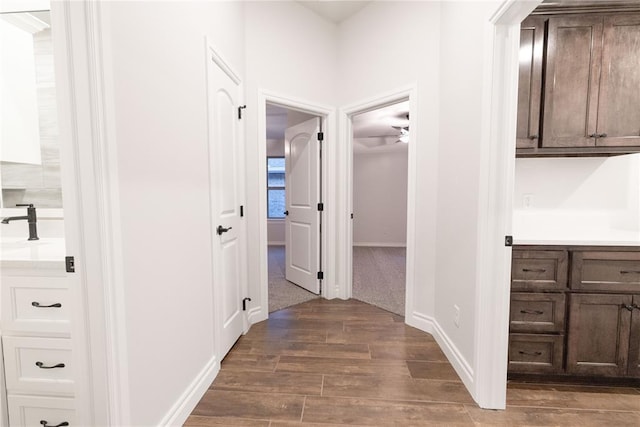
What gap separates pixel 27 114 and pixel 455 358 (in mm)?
3074

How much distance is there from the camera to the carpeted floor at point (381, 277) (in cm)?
338

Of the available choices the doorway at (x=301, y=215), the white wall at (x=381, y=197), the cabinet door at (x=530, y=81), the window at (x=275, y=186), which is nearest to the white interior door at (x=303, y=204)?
the doorway at (x=301, y=215)

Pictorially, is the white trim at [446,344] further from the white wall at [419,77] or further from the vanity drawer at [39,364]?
the vanity drawer at [39,364]

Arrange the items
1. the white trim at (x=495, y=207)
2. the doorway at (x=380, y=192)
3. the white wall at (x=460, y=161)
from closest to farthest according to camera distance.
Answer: the white trim at (x=495, y=207) < the white wall at (x=460, y=161) < the doorway at (x=380, y=192)

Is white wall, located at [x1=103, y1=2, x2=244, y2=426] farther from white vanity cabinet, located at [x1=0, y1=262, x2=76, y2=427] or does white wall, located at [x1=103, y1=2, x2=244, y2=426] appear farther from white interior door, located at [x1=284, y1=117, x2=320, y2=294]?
white interior door, located at [x1=284, y1=117, x2=320, y2=294]

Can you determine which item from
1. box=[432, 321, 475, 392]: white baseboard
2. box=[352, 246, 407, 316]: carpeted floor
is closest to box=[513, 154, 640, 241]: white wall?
box=[432, 321, 475, 392]: white baseboard

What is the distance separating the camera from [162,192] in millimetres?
1430

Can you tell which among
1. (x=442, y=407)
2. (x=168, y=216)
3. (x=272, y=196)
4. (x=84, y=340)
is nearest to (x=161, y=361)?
(x=84, y=340)

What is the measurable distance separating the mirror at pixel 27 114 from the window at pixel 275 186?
17.2 feet

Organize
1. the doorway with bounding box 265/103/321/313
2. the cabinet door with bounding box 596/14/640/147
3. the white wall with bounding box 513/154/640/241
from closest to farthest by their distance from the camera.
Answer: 1. the cabinet door with bounding box 596/14/640/147
2. the white wall with bounding box 513/154/640/241
3. the doorway with bounding box 265/103/321/313

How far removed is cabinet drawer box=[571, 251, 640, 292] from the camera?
71.7 inches

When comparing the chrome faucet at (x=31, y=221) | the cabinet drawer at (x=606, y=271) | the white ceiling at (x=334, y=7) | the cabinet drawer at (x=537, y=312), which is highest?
the white ceiling at (x=334, y=7)

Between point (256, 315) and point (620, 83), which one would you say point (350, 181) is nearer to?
point (256, 315)

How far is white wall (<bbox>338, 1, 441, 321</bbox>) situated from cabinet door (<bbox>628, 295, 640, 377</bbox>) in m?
1.20
